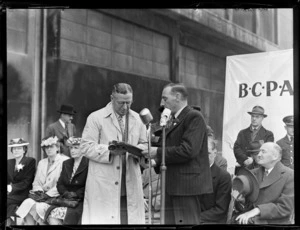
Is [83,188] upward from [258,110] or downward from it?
downward

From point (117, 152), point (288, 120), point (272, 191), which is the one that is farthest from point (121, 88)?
point (272, 191)

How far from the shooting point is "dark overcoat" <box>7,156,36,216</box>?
20.6 ft

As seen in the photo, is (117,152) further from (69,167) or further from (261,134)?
(261,134)

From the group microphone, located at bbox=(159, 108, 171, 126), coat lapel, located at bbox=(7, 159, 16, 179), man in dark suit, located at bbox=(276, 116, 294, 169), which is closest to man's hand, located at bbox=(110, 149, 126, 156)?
microphone, located at bbox=(159, 108, 171, 126)

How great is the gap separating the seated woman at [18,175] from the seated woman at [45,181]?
56mm

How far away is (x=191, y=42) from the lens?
6441 millimetres

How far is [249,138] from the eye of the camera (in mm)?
6305

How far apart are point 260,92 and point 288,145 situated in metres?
0.57

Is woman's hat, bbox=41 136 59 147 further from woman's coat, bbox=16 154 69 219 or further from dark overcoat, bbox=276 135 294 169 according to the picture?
dark overcoat, bbox=276 135 294 169

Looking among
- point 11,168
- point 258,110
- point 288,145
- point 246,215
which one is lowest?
point 246,215

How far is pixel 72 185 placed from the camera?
20.5 feet

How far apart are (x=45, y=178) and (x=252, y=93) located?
7.04ft

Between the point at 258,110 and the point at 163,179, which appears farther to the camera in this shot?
the point at 258,110

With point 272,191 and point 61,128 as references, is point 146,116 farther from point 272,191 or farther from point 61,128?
point 272,191
